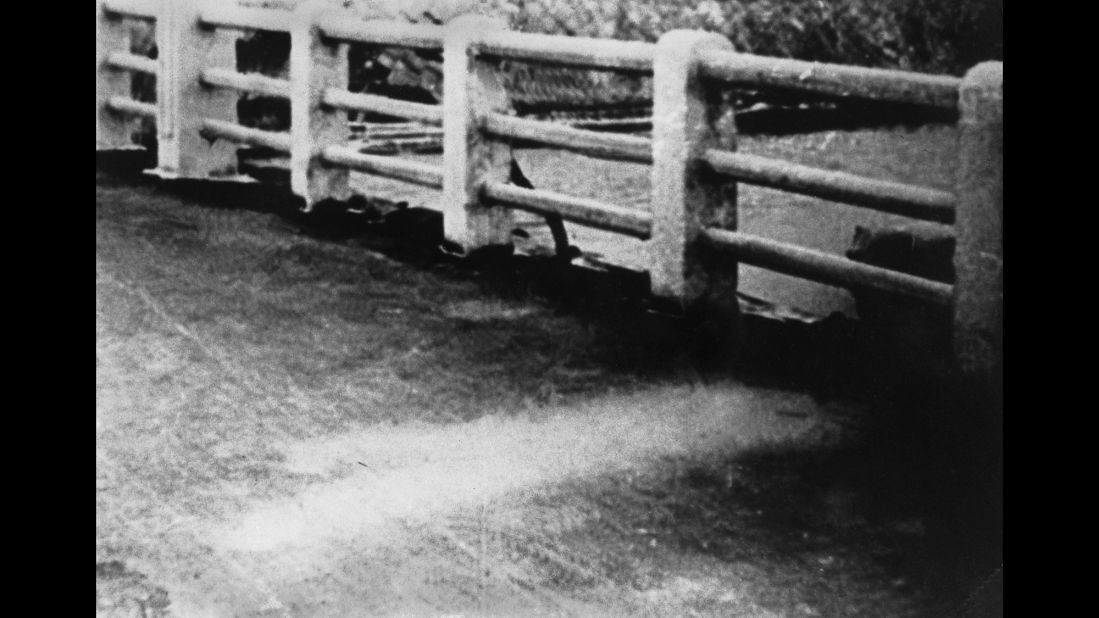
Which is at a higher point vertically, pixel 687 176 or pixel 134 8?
pixel 134 8

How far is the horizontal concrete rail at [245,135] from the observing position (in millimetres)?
10211

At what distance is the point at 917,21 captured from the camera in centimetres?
2184

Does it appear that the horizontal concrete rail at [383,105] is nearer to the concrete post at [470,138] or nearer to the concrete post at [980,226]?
the concrete post at [470,138]

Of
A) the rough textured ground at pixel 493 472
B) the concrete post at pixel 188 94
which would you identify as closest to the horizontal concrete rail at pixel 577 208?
the rough textured ground at pixel 493 472

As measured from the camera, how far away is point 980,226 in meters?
5.66

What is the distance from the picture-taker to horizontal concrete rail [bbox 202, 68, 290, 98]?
1019 cm

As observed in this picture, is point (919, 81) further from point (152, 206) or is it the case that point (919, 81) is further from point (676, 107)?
point (152, 206)

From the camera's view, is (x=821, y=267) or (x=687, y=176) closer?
(x=821, y=267)

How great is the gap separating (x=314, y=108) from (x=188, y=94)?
1760 mm

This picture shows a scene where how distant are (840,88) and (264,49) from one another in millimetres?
9342

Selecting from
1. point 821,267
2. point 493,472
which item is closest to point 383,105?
point 821,267

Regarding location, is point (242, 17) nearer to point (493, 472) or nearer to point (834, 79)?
point (834, 79)

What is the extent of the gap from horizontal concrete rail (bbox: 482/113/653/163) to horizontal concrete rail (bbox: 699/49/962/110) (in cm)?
56

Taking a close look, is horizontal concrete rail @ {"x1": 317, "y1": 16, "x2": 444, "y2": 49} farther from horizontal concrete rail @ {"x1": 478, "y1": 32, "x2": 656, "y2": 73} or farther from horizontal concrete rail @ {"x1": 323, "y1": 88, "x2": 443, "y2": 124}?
horizontal concrete rail @ {"x1": 478, "y1": 32, "x2": 656, "y2": 73}
